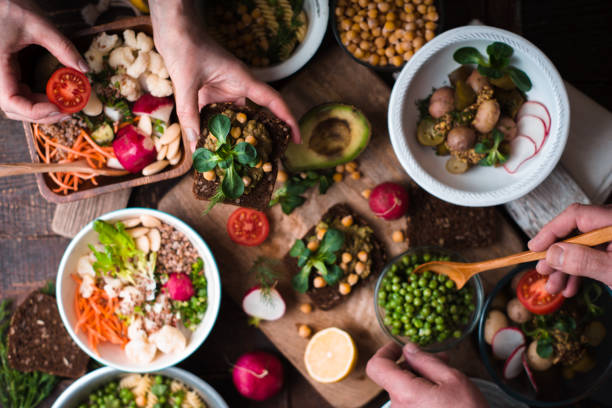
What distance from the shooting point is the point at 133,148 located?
2020 mm

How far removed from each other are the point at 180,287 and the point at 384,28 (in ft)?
4.89

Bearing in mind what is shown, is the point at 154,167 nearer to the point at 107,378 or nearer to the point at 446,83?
the point at 107,378

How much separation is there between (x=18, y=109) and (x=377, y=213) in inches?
60.9

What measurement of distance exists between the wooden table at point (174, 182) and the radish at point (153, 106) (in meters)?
0.43

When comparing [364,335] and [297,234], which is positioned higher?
[297,234]

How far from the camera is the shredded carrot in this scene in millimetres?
2150

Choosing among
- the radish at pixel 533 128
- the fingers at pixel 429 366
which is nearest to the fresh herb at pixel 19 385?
the fingers at pixel 429 366

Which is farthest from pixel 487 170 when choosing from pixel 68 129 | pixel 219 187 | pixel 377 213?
pixel 68 129

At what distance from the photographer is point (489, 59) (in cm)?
190

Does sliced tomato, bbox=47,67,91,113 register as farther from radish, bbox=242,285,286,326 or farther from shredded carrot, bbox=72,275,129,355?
radish, bbox=242,285,286,326

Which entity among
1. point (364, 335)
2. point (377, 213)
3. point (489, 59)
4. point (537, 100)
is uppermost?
point (489, 59)

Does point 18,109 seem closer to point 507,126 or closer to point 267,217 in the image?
point 267,217

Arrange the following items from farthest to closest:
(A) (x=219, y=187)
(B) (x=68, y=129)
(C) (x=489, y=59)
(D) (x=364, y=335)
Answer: (D) (x=364, y=335) < (B) (x=68, y=129) < (C) (x=489, y=59) < (A) (x=219, y=187)

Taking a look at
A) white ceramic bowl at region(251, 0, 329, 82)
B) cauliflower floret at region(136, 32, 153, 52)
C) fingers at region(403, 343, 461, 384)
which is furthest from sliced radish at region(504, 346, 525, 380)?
cauliflower floret at region(136, 32, 153, 52)
